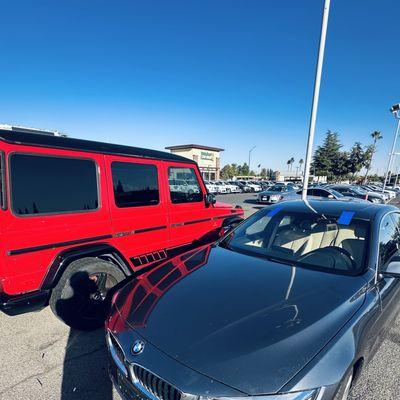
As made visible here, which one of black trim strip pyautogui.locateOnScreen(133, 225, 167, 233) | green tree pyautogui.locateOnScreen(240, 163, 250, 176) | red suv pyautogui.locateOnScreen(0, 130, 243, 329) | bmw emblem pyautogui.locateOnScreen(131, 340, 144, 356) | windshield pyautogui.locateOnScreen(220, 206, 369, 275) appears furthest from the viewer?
green tree pyautogui.locateOnScreen(240, 163, 250, 176)

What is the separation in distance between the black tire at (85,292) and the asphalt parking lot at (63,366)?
17 centimetres

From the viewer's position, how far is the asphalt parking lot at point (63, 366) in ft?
7.16

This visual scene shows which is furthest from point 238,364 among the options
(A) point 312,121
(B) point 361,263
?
(A) point 312,121

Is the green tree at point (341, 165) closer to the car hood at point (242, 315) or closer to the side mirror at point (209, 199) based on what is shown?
the side mirror at point (209, 199)

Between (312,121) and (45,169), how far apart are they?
8254 mm

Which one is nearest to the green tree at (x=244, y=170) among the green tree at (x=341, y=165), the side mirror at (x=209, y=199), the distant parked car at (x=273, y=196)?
the green tree at (x=341, y=165)

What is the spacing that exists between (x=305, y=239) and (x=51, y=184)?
9.21 ft

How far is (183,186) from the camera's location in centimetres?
448

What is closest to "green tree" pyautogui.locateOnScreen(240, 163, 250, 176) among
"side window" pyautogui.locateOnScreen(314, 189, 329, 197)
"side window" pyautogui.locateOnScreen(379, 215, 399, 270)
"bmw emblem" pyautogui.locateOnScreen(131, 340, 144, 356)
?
"side window" pyautogui.locateOnScreen(314, 189, 329, 197)

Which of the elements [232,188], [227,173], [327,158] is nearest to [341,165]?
[327,158]

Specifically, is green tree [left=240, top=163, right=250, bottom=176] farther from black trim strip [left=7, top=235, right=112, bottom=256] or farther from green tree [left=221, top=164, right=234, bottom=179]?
black trim strip [left=7, top=235, right=112, bottom=256]

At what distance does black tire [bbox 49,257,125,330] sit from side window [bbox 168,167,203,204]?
5.07 ft

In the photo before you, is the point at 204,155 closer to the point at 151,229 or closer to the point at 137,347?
the point at 151,229

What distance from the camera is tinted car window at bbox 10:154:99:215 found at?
101 inches
